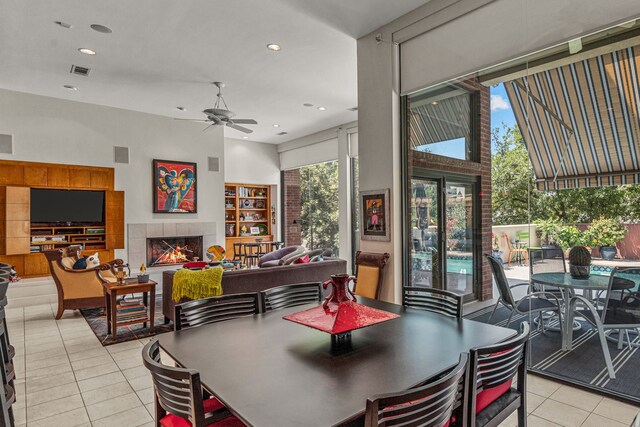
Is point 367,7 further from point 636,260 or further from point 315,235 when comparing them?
point 315,235

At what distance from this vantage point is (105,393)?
2939 mm

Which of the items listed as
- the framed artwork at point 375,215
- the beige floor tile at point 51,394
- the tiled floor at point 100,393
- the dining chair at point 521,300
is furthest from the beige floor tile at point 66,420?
the dining chair at point 521,300

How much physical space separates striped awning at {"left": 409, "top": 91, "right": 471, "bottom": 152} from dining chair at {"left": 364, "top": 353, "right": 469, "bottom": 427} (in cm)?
307

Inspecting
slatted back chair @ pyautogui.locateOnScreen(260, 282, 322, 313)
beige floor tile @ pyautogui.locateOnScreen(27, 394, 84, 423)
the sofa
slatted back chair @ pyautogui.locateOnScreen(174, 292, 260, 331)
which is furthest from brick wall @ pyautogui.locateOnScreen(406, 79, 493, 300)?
beige floor tile @ pyautogui.locateOnScreen(27, 394, 84, 423)

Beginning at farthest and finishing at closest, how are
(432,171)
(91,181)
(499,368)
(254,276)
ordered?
1. (91,181)
2. (254,276)
3. (432,171)
4. (499,368)

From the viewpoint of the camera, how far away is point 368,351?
165cm

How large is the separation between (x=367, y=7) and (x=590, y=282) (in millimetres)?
3166

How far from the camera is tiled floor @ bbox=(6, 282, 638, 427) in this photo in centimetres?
252

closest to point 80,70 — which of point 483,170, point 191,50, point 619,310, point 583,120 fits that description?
point 191,50

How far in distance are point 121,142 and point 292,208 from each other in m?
4.44

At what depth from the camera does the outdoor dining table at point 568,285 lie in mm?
2855

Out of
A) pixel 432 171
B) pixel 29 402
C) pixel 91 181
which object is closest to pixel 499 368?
pixel 432 171

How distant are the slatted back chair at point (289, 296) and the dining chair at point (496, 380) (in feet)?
4.25

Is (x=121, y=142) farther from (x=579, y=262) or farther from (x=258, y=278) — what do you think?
(x=579, y=262)
